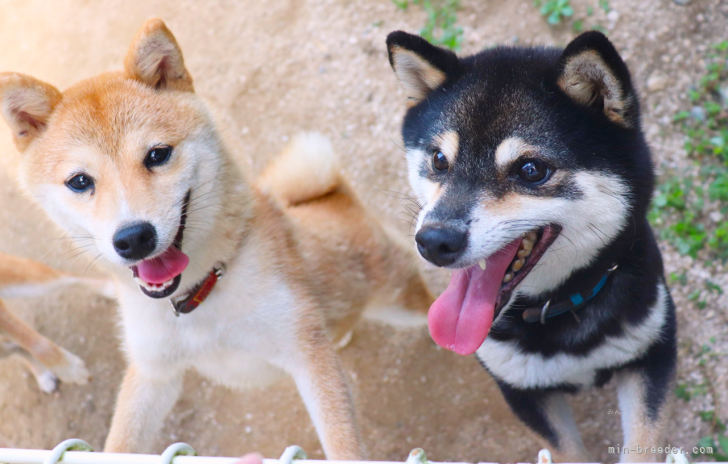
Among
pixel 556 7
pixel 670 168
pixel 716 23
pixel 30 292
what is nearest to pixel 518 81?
pixel 670 168

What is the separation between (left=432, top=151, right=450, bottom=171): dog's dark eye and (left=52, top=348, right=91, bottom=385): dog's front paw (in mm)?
2248

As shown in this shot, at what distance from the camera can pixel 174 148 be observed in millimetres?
1845

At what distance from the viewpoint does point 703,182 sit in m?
2.79

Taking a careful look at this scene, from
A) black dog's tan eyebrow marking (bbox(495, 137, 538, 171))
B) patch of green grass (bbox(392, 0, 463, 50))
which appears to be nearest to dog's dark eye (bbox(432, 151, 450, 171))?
black dog's tan eyebrow marking (bbox(495, 137, 538, 171))

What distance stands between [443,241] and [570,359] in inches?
27.7

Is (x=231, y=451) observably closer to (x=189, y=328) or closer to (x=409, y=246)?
(x=189, y=328)

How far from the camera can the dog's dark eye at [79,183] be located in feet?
5.87

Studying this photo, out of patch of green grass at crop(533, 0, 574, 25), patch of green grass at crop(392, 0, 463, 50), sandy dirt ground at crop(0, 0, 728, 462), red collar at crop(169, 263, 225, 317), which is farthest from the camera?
patch of green grass at crop(392, 0, 463, 50)

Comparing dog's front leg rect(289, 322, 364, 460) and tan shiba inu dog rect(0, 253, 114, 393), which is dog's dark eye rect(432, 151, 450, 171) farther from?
tan shiba inu dog rect(0, 253, 114, 393)

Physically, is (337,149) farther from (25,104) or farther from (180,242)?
(25,104)

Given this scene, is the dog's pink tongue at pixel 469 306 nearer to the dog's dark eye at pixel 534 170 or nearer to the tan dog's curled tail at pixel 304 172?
the dog's dark eye at pixel 534 170

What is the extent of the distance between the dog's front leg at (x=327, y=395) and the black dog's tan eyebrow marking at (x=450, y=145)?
2.76 feet

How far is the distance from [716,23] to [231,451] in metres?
3.42

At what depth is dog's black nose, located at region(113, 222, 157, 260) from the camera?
164 centimetres
